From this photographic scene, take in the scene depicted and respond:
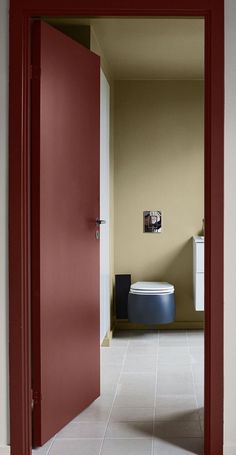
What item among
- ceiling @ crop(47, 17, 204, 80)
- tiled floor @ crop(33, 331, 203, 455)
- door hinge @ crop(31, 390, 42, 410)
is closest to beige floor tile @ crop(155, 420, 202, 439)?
tiled floor @ crop(33, 331, 203, 455)

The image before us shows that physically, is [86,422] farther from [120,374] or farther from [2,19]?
[2,19]

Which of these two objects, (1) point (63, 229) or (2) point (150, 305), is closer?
(1) point (63, 229)

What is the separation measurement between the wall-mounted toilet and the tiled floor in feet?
0.69

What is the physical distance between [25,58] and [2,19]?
188 millimetres

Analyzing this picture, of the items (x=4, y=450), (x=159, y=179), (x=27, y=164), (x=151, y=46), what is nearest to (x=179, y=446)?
(x=4, y=450)

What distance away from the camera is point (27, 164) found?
9.50 ft

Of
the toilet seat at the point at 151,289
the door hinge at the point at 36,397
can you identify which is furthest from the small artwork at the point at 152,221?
the door hinge at the point at 36,397

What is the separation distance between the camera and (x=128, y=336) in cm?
562

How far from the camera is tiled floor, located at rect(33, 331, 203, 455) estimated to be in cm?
310

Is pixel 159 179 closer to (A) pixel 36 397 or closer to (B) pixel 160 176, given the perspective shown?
Answer: (B) pixel 160 176

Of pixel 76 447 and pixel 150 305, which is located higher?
pixel 150 305

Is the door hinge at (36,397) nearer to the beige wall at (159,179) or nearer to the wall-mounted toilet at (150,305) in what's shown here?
the wall-mounted toilet at (150,305)

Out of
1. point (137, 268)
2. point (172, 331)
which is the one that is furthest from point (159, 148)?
point (172, 331)

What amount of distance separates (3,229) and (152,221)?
10.3 feet
